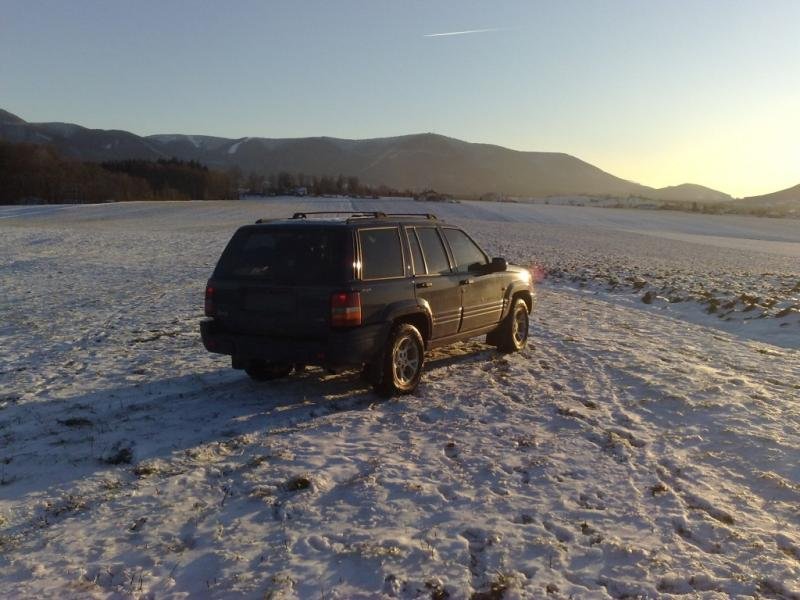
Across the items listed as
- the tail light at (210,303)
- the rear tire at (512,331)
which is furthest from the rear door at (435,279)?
the tail light at (210,303)

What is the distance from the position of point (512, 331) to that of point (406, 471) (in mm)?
4379

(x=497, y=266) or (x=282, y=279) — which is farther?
(x=497, y=266)

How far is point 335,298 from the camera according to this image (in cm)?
623

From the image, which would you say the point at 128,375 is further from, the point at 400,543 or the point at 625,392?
the point at 625,392

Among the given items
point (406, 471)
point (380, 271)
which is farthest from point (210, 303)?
point (406, 471)

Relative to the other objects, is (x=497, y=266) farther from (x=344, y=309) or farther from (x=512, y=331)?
(x=344, y=309)

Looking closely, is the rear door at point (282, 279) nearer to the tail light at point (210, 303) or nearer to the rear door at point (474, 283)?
the tail light at point (210, 303)

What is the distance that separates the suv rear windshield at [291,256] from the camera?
6.39 m

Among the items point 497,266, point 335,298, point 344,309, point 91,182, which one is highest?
point 91,182

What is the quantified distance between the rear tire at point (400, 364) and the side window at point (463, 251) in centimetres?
137

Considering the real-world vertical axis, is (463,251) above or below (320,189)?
below

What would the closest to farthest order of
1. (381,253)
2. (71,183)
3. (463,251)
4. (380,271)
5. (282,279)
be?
(282,279), (380,271), (381,253), (463,251), (71,183)

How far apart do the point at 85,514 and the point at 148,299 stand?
993 centimetres

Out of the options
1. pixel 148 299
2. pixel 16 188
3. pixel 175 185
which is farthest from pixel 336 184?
pixel 148 299
